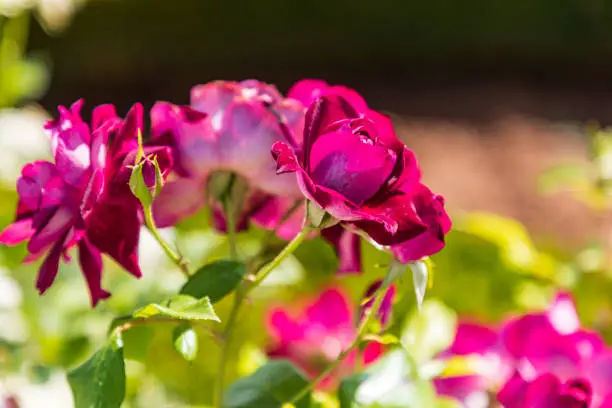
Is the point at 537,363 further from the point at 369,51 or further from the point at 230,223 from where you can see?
the point at 369,51

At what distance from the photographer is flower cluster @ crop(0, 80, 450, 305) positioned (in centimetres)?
45

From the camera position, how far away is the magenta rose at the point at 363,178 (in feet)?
1.44

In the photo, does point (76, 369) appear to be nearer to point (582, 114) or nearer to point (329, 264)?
point (329, 264)

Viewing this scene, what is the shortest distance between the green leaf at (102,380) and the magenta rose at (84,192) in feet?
0.18

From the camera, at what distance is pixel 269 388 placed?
Result: 0.53 metres

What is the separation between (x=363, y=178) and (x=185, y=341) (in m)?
0.12

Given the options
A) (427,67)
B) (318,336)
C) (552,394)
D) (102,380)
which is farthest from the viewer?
(427,67)

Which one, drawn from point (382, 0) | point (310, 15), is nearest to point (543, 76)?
point (382, 0)

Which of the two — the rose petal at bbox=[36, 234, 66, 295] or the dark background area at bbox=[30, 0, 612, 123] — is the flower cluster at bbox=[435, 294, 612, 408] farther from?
the dark background area at bbox=[30, 0, 612, 123]

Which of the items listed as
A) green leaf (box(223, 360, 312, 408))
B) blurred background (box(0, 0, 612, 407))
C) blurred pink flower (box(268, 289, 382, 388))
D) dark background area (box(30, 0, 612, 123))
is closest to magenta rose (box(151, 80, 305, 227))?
green leaf (box(223, 360, 312, 408))

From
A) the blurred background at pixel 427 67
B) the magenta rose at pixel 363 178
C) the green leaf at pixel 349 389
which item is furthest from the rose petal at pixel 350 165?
the blurred background at pixel 427 67

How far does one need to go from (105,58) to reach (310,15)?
3.11 feet

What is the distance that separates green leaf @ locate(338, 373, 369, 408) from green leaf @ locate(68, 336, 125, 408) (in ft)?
0.45

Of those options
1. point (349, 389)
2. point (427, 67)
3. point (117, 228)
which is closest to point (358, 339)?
point (349, 389)
